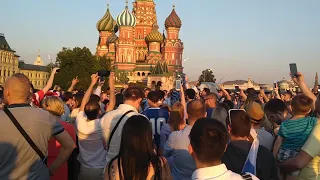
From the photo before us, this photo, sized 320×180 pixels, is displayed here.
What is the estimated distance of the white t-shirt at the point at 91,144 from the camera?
17.9 ft

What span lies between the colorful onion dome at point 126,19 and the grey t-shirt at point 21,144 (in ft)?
227

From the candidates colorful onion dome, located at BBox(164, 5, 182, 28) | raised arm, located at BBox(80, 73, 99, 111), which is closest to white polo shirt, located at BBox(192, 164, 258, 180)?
raised arm, located at BBox(80, 73, 99, 111)

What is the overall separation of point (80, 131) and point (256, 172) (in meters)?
2.66

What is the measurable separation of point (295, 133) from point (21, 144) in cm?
279

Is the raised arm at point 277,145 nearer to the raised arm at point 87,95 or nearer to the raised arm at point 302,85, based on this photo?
the raised arm at point 302,85

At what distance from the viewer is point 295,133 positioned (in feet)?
14.4

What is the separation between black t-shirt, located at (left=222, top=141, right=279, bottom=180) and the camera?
3.73 meters

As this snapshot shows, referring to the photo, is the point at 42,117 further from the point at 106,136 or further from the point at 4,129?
the point at 106,136

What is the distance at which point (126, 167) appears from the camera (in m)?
3.27

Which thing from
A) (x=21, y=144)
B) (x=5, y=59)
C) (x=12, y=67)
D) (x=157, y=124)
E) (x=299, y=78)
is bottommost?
(x=12, y=67)

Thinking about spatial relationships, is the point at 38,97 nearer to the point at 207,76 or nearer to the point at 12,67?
the point at 207,76

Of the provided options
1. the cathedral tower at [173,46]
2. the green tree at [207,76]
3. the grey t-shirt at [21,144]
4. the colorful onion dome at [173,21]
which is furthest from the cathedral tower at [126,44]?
the grey t-shirt at [21,144]

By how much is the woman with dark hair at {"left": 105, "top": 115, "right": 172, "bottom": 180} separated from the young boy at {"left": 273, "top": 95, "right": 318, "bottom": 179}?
1.69 meters

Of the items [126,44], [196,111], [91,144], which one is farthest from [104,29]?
[196,111]
